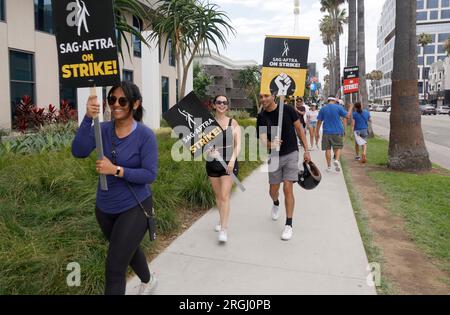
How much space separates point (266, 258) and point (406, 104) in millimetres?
6882

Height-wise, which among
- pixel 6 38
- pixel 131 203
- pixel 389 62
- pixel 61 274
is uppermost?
pixel 389 62

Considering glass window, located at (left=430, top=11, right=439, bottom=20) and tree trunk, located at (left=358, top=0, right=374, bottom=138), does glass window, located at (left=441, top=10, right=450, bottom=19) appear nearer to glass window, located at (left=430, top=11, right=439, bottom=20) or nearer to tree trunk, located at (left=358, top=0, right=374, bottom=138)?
glass window, located at (left=430, top=11, right=439, bottom=20)

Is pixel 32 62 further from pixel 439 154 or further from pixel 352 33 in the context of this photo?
pixel 352 33

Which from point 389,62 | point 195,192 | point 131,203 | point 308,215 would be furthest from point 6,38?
point 389,62

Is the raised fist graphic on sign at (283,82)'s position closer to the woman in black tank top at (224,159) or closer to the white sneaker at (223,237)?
the woman in black tank top at (224,159)

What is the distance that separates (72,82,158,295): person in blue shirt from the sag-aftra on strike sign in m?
0.19

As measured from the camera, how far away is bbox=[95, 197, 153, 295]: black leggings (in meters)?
2.84

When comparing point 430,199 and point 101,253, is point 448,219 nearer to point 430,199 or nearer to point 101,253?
point 430,199

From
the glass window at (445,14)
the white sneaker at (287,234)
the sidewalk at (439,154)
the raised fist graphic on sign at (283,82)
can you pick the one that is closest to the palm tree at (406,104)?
the sidewalk at (439,154)

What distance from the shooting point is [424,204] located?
667 cm

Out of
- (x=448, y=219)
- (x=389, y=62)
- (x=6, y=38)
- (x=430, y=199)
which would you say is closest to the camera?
(x=448, y=219)

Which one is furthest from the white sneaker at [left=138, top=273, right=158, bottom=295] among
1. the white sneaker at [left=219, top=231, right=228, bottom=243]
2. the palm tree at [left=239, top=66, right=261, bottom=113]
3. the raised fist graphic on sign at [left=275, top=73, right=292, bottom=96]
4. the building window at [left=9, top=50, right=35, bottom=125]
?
the palm tree at [left=239, top=66, right=261, bottom=113]

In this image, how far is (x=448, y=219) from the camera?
5.85 metres
